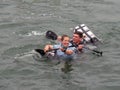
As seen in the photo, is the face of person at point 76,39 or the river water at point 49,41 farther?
the face of person at point 76,39

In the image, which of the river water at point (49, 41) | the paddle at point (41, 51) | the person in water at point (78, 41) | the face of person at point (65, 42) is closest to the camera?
the river water at point (49, 41)

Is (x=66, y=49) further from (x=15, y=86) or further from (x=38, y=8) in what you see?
(x=38, y=8)

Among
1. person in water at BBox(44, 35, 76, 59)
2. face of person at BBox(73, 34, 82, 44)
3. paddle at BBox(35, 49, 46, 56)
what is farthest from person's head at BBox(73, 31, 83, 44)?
paddle at BBox(35, 49, 46, 56)

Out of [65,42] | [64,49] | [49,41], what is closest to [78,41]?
[64,49]

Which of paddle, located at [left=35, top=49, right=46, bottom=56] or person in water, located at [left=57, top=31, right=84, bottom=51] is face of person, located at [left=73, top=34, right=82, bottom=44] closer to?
person in water, located at [left=57, top=31, right=84, bottom=51]

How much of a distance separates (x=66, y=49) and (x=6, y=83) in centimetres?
271

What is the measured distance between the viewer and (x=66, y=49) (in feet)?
45.9

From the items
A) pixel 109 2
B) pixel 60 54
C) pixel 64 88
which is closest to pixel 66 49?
pixel 60 54

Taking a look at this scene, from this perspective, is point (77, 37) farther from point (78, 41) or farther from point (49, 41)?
point (49, 41)

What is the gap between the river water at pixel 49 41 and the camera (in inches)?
505

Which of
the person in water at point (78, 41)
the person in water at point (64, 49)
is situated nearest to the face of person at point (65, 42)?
the person in water at point (64, 49)

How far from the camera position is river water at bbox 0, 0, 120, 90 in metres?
12.8

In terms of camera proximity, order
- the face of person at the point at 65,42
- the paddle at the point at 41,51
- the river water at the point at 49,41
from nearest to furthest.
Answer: the river water at the point at 49,41 → the face of person at the point at 65,42 → the paddle at the point at 41,51

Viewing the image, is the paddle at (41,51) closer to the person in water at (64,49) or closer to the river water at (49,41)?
the person in water at (64,49)
